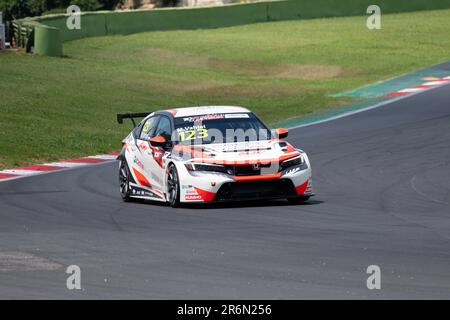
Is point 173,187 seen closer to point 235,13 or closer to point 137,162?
point 137,162

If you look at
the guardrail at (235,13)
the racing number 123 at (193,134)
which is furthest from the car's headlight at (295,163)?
the guardrail at (235,13)

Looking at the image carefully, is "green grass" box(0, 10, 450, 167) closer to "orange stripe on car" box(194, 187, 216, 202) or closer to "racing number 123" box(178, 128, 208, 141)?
"racing number 123" box(178, 128, 208, 141)

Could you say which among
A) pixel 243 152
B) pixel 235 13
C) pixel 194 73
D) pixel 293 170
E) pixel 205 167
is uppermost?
pixel 243 152

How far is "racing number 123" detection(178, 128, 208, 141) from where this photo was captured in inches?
682

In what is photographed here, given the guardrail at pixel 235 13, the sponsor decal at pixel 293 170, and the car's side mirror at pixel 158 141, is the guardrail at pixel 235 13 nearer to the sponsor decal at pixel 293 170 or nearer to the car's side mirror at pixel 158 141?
the car's side mirror at pixel 158 141

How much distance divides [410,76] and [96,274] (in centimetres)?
2851

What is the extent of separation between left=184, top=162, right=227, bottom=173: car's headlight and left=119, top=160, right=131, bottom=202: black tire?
70.3 inches

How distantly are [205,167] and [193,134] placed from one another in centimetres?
111

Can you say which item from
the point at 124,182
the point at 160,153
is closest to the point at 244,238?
the point at 160,153

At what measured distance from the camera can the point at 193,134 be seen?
57.1ft

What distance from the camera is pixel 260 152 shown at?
16.6m

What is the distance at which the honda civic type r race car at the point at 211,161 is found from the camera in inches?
641

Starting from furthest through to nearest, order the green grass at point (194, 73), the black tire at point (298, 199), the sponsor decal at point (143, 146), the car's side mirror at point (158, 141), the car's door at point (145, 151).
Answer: the green grass at point (194, 73) → the sponsor decal at point (143, 146) → the car's door at point (145, 151) → the car's side mirror at point (158, 141) → the black tire at point (298, 199)

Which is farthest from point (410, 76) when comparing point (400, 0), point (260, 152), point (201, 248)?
point (201, 248)
